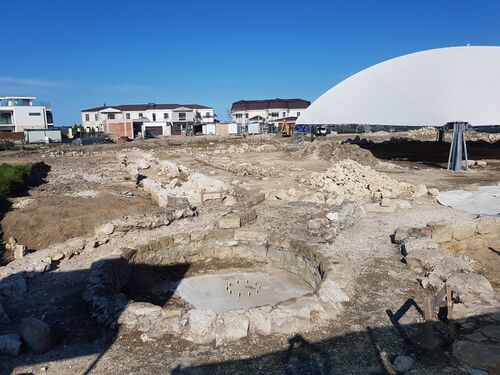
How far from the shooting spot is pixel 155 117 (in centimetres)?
6906

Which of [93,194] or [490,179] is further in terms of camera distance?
[490,179]

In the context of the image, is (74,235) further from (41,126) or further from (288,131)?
(41,126)

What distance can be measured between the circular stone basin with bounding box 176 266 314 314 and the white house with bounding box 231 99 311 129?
2456 inches

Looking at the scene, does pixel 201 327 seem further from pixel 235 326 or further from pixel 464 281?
pixel 464 281

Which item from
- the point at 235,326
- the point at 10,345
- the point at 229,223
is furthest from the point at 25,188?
the point at 235,326

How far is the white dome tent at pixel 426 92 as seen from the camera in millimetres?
19172

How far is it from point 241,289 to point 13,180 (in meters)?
11.3

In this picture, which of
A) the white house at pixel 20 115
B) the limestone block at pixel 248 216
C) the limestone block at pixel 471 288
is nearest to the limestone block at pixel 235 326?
the limestone block at pixel 471 288

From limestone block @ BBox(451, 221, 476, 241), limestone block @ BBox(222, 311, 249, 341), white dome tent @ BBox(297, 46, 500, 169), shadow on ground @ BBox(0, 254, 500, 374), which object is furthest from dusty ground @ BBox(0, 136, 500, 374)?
white dome tent @ BBox(297, 46, 500, 169)

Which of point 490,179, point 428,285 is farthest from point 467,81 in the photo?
point 428,285

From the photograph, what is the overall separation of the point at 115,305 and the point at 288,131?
139ft

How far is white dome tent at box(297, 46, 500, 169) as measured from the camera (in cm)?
1917

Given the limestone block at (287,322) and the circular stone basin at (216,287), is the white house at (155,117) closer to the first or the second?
the circular stone basin at (216,287)

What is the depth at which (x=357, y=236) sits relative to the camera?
8.74 meters
